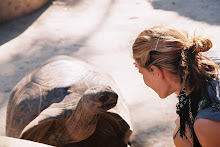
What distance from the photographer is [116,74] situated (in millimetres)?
3584

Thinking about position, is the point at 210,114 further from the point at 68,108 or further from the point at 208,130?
the point at 68,108

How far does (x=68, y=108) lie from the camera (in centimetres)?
207

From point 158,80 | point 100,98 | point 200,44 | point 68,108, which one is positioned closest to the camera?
point 200,44

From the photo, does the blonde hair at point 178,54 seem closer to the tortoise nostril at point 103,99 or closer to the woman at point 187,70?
the woman at point 187,70

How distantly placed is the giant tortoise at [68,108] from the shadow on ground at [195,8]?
2.89 metres

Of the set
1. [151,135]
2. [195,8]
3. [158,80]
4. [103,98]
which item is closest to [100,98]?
[103,98]

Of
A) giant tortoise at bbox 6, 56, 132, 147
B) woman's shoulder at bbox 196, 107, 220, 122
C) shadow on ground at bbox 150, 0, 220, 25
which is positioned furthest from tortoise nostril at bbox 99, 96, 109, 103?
shadow on ground at bbox 150, 0, 220, 25

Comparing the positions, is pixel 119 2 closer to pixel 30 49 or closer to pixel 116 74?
pixel 30 49

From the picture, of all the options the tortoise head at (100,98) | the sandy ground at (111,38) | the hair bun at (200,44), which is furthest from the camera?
the sandy ground at (111,38)

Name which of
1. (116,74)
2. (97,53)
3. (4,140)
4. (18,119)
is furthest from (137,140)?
(97,53)

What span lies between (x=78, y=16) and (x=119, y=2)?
89 cm

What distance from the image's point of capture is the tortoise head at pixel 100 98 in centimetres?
191

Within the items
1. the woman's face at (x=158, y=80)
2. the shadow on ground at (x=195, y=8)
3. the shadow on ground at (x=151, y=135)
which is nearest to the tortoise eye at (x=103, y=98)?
the woman's face at (x=158, y=80)

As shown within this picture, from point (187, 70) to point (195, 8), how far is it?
13.3 feet
